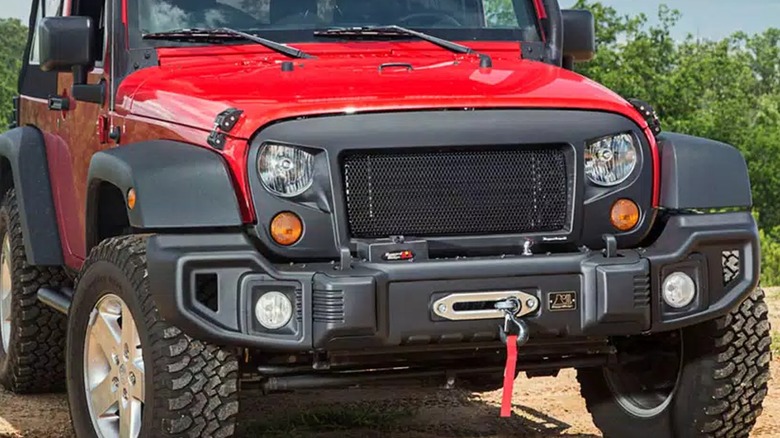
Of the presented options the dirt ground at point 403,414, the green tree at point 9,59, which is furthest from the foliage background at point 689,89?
the dirt ground at point 403,414

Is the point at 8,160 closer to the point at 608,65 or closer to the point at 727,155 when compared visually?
the point at 727,155

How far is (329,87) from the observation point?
5137mm

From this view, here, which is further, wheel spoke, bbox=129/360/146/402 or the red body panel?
wheel spoke, bbox=129/360/146/402

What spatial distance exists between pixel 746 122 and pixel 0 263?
205 ft

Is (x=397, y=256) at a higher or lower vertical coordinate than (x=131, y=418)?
higher

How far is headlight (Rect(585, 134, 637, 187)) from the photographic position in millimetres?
5117

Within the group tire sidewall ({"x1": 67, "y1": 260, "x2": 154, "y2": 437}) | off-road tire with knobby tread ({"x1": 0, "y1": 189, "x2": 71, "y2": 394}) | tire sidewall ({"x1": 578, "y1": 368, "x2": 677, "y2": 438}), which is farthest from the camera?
off-road tire with knobby tread ({"x1": 0, "y1": 189, "x2": 71, "y2": 394})

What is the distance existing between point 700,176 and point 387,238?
1.08 m

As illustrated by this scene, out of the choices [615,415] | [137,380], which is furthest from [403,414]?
[137,380]

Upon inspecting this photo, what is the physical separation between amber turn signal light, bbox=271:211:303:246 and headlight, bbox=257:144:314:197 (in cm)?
7

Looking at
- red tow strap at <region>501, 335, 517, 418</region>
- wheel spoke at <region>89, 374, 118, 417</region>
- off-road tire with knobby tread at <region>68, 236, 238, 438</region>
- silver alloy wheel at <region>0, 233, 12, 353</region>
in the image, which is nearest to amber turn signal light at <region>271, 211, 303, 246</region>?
off-road tire with knobby tread at <region>68, 236, 238, 438</region>

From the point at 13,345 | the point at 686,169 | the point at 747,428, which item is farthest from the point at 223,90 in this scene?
the point at 13,345

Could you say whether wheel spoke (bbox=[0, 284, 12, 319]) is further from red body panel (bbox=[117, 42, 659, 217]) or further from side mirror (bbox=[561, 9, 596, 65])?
side mirror (bbox=[561, 9, 596, 65])

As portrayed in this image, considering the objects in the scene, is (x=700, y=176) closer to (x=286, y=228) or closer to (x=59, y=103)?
(x=286, y=228)
